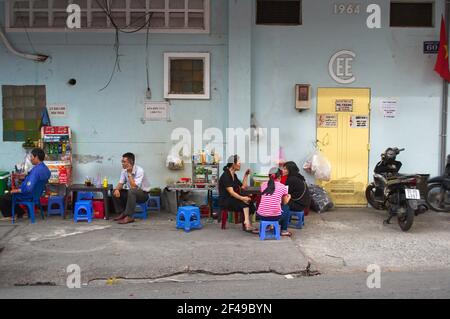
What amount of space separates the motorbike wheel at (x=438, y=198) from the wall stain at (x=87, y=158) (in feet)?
21.1

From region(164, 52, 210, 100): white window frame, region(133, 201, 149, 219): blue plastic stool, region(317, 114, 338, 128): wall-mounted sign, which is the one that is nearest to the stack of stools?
region(133, 201, 149, 219): blue plastic stool

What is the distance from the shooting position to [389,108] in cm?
1064

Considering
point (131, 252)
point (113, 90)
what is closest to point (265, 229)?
point (131, 252)

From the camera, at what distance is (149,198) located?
1036 centimetres

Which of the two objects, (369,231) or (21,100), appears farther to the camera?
(21,100)

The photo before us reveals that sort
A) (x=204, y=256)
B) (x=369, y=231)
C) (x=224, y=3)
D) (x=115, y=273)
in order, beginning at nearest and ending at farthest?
(x=115, y=273)
(x=204, y=256)
(x=369, y=231)
(x=224, y=3)

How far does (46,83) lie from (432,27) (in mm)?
7705

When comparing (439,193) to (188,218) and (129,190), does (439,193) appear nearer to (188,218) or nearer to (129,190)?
(188,218)

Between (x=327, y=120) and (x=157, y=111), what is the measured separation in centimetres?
338

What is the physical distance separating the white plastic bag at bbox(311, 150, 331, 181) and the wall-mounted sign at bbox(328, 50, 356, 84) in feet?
5.23

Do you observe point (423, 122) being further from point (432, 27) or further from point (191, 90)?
point (191, 90)

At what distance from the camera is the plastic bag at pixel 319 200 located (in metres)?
10.2

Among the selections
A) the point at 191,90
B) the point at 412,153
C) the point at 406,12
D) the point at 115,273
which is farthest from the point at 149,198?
→ the point at 406,12

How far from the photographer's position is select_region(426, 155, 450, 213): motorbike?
10.1 meters
